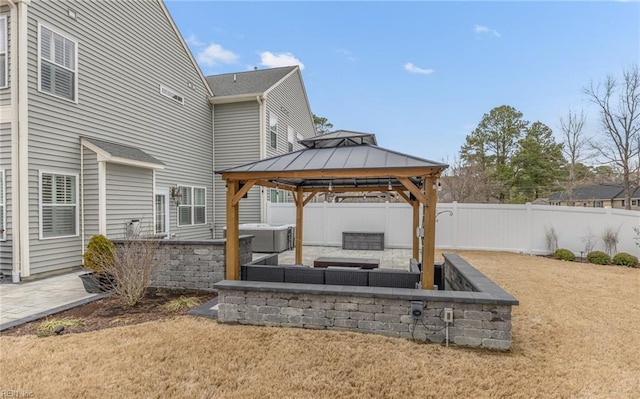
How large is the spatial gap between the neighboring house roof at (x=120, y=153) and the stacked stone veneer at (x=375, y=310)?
5.32 m

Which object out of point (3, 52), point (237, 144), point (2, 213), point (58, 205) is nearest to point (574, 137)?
point (237, 144)

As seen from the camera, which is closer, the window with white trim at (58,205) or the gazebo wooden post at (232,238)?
the gazebo wooden post at (232,238)

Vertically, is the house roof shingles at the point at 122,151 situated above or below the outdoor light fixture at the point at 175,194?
above

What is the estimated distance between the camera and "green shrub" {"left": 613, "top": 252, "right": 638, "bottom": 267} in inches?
332

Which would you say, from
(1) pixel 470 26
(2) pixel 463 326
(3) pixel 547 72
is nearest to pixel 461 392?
(2) pixel 463 326

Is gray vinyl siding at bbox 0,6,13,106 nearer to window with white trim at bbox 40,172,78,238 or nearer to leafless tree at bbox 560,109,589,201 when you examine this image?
window with white trim at bbox 40,172,78,238

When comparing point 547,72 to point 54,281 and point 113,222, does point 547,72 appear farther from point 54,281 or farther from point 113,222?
point 54,281

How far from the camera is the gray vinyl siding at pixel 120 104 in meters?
6.62

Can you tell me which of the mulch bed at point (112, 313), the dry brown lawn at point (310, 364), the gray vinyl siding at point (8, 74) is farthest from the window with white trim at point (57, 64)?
the dry brown lawn at point (310, 364)

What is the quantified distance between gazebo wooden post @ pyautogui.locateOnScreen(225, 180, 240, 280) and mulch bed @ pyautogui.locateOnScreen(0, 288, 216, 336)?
0.99 meters

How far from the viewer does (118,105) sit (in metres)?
8.66

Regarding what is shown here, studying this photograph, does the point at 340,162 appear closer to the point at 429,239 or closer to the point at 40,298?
the point at 429,239

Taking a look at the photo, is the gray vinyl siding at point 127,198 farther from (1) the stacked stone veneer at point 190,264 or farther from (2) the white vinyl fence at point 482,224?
(2) the white vinyl fence at point 482,224

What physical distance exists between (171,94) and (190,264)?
725 centimetres
